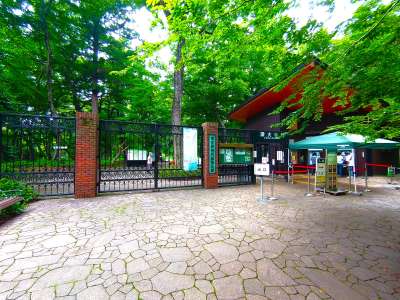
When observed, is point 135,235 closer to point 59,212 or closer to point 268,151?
point 59,212

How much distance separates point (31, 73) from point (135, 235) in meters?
19.5

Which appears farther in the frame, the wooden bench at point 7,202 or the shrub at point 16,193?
the shrub at point 16,193

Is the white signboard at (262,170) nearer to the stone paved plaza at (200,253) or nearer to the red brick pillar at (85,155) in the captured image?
the stone paved plaza at (200,253)

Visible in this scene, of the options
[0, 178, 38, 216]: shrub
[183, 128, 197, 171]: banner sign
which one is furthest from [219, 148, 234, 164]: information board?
[0, 178, 38, 216]: shrub

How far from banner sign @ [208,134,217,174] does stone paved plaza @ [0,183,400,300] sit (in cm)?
A: 365

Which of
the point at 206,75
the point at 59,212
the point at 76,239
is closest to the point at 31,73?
the point at 206,75

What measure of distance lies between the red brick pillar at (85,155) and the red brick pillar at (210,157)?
472 centimetres

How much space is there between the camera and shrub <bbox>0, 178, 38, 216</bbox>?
17.7 ft

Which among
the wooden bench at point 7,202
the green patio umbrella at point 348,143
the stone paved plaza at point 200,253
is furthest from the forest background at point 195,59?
the wooden bench at point 7,202

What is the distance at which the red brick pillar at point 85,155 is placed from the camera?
7242mm

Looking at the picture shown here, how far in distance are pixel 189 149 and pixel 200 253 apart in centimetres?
642

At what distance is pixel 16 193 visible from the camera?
20.3ft

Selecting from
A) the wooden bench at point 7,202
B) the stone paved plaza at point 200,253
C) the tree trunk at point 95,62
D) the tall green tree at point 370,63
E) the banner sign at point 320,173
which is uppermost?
the tree trunk at point 95,62

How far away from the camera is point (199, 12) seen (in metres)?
3.76
